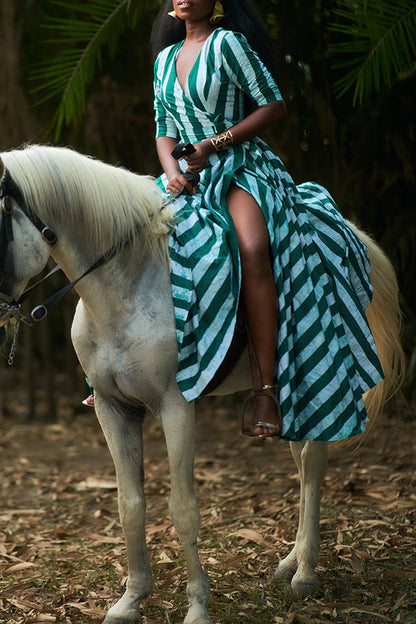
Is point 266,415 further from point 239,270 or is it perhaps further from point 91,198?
point 91,198

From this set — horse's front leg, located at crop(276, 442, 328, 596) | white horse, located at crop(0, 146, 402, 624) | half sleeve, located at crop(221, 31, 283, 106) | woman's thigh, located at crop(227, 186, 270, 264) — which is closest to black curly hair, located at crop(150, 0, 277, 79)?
half sleeve, located at crop(221, 31, 283, 106)

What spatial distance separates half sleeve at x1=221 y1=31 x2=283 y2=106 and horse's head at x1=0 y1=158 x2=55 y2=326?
89 centimetres

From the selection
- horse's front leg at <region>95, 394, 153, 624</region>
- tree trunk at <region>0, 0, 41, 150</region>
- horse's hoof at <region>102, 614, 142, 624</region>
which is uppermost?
tree trunk at <region>0, 0, 41, 150</region>

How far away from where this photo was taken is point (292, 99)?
5.41 meters

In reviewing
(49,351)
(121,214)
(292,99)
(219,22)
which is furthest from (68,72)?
(49,351)

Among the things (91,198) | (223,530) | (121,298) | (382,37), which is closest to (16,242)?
(91,198)

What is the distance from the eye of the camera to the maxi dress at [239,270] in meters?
2.52

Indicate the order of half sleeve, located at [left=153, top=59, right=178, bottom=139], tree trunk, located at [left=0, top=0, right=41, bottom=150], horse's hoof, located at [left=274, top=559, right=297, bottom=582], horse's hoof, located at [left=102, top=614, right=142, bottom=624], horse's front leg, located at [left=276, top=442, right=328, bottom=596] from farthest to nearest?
tree trunk, located at [left=0, top=0, right=41, bottom=150] < horse's hoof, located at [left=274, top=559, right=297, bottom=582] < horse's front leg, located at [left=276, top=442, right=328, bottom=596] < half sleeve, located at [left=153, top=59, right=178, bottom=139] < horse's hoof, located at [left=102, top=614, right=142, bottom=624]

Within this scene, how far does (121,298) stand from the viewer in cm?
249

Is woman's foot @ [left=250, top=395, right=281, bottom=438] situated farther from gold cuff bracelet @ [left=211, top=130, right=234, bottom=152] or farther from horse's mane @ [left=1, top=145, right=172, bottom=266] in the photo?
gold cuff bracelet @ [left=211, top=130, right=234, bottom=152]

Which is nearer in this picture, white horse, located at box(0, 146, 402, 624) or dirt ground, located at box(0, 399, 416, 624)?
white horse, located at box(0, 146, 402, 624)

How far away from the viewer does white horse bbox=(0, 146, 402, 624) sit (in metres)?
2.30

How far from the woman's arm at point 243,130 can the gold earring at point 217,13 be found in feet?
1.22

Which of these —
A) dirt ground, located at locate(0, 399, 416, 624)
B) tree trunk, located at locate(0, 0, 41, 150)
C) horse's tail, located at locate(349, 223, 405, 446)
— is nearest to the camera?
dirt ground, located at locate(0, 399, 416, 624)
